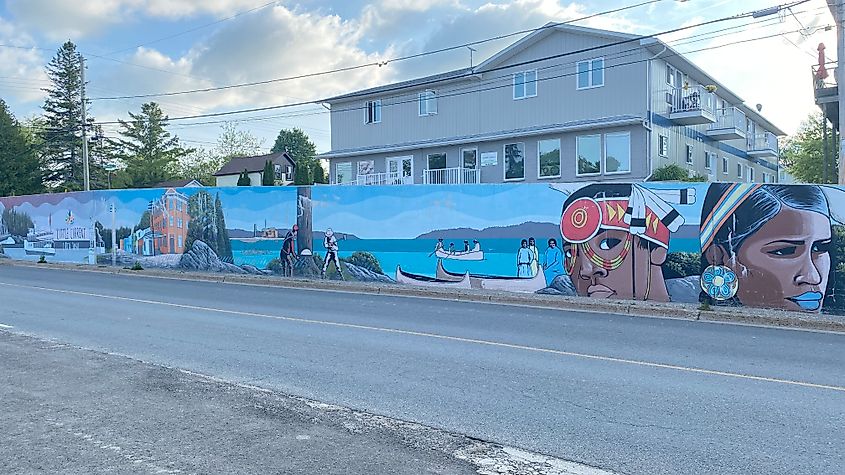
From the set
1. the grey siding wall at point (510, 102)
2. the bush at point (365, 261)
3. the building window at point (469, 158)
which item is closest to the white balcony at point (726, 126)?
the grey siding wall at point (510, 102)

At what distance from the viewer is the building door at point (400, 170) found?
33.1 meters

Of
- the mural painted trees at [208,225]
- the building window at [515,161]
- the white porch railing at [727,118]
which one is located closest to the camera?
the mural painted trees at [208,225]

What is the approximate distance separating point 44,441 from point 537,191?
1228 centimetres

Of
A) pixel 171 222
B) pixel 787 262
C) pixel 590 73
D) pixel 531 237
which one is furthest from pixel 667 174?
pixel 171 222

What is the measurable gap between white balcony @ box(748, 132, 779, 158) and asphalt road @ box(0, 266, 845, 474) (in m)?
33.9

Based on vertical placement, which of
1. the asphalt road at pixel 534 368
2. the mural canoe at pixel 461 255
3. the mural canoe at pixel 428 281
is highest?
the mural canoe at pixel 461 255

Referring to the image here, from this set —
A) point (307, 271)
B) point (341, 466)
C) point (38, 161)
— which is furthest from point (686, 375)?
point (38, 161)

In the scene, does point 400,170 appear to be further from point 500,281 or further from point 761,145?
point 761,145

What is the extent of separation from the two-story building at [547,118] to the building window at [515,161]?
5 centimetres

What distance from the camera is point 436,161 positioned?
3225cm

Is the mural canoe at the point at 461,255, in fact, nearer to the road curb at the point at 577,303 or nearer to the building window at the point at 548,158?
the road curb at the point at 577,303

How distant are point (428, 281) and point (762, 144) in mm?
35849

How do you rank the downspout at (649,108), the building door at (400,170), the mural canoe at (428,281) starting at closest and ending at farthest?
the mural canoe at (428,281), the downspout at (649,108), the building door at (400,170)

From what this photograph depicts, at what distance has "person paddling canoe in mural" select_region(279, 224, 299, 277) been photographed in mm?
19516
